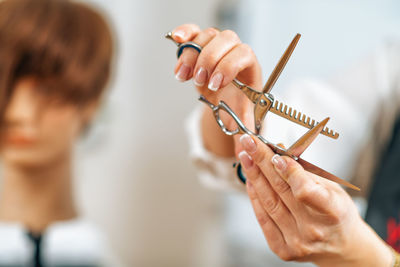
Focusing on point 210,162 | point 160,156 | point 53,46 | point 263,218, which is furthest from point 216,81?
point 160,156

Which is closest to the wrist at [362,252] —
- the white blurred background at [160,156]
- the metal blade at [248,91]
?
the metal blade at [248,91]

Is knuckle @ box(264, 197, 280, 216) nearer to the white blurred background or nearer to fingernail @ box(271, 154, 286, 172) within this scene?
fingernail @ box(271, 154, 286, 172)

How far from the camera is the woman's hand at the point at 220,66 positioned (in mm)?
326

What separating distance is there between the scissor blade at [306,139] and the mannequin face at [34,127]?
561 mm

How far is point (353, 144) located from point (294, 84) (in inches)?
5.9

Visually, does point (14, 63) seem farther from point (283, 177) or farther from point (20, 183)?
point (283, 177)

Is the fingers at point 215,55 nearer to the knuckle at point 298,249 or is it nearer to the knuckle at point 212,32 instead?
the knuckle at point 212,32

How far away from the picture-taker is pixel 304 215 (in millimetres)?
311

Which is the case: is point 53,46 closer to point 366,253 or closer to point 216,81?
point 216,81

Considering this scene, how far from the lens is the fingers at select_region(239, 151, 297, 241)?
0.33 meters

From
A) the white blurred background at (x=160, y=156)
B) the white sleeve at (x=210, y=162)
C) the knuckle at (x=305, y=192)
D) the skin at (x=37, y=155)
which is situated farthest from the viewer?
the white blurred background at (x=160, y=156)

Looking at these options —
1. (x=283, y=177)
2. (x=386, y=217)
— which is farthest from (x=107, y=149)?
(x=283, y=177)

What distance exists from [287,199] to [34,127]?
1.87ft

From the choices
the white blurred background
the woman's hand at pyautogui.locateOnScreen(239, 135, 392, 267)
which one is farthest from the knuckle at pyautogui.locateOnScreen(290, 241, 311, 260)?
the white blurred background
